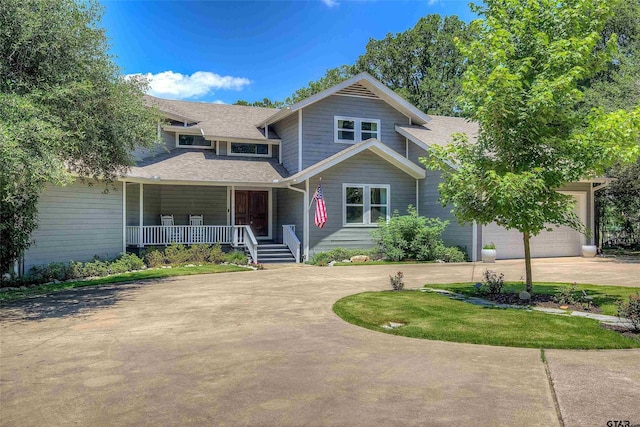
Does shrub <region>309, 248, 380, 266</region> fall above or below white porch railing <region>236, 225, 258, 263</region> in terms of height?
below

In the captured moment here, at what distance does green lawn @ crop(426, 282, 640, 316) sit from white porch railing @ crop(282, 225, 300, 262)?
25.2 ft

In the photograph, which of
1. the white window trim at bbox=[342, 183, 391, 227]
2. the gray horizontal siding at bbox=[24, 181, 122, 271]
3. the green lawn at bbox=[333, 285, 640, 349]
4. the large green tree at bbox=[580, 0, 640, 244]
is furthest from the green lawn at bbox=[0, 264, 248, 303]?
the large green tree at bbox=[580, 0, 640, 244]

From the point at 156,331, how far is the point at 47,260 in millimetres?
8747

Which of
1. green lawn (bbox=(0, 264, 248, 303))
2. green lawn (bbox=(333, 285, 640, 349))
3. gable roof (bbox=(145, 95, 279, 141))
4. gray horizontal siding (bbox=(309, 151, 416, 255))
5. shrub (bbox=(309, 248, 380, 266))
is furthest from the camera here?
gable roof (bbox=(145, 95, 279, 141))

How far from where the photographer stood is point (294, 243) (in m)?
18.4

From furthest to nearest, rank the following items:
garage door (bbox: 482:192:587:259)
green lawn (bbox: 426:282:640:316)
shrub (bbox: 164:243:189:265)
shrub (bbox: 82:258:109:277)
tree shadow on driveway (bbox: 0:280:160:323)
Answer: garage door (bbox: 482:192:587:259) → shrub (bbox: 164:243:189:265) → shrub (bbox: 82:258:109:277) → green lawn (bbox: 426:282:640:316) → tree shadow on driveway (bbox: 0:280:160:323)

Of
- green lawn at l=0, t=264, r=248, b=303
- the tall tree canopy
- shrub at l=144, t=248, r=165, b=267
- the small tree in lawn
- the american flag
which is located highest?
the tall tree canopy

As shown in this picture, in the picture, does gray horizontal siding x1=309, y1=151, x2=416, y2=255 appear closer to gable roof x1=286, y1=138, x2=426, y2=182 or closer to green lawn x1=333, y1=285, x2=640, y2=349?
gable roof x1=286, y1=138, x2=426, y2=182

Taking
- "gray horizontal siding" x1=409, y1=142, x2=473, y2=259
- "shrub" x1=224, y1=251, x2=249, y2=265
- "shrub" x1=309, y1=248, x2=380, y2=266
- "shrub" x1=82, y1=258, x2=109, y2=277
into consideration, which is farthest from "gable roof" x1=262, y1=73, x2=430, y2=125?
"shrub" x1=82, y1=258, x2=109, y2=277

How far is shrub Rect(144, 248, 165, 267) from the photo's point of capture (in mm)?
16219

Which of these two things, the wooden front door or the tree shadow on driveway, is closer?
the tree shadow on driveway

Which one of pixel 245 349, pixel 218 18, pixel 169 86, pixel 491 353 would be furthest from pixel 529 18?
pixel 169 86

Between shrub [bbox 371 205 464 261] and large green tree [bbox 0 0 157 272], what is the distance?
9.88 metres

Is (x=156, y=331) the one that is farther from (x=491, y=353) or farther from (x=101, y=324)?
(x=491, y=353)
